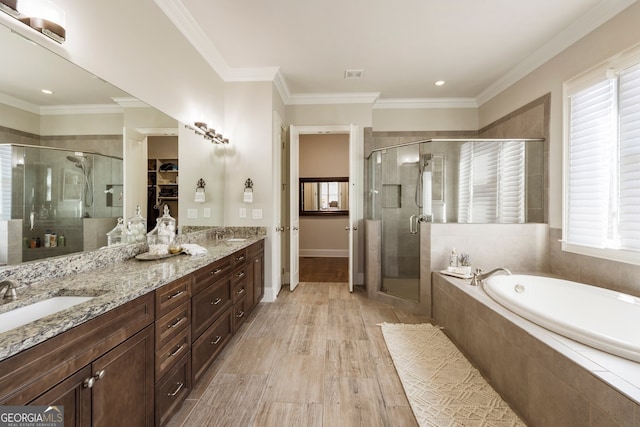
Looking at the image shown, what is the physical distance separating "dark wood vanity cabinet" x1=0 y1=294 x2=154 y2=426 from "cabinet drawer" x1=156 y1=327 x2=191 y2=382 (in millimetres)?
71

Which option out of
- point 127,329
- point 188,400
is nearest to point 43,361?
point 127,329

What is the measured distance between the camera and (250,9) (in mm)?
2260

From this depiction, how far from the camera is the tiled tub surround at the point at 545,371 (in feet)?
3.42

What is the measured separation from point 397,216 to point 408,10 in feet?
7.35

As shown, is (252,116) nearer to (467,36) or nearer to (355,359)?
(467,36)

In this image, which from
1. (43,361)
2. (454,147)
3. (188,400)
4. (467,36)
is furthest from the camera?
(454,147)

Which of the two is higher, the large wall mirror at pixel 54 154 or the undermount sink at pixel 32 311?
the large wall mirror at pixel 54 154

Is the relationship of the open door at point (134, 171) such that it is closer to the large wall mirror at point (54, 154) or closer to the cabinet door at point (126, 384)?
the large wall mirror at point (54, 154)

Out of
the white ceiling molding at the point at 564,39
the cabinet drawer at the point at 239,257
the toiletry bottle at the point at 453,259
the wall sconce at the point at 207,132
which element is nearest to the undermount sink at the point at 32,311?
the cabinet drawer at the point at 239,257

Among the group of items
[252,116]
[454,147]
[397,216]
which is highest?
[252,116]

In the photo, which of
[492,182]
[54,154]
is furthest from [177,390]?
[492,182]

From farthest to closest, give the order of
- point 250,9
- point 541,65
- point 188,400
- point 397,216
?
point 397,216 → point 541,65 → point 250,9 → point 188,400

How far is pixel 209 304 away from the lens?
185 cm

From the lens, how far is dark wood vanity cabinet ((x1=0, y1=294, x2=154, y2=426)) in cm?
73
